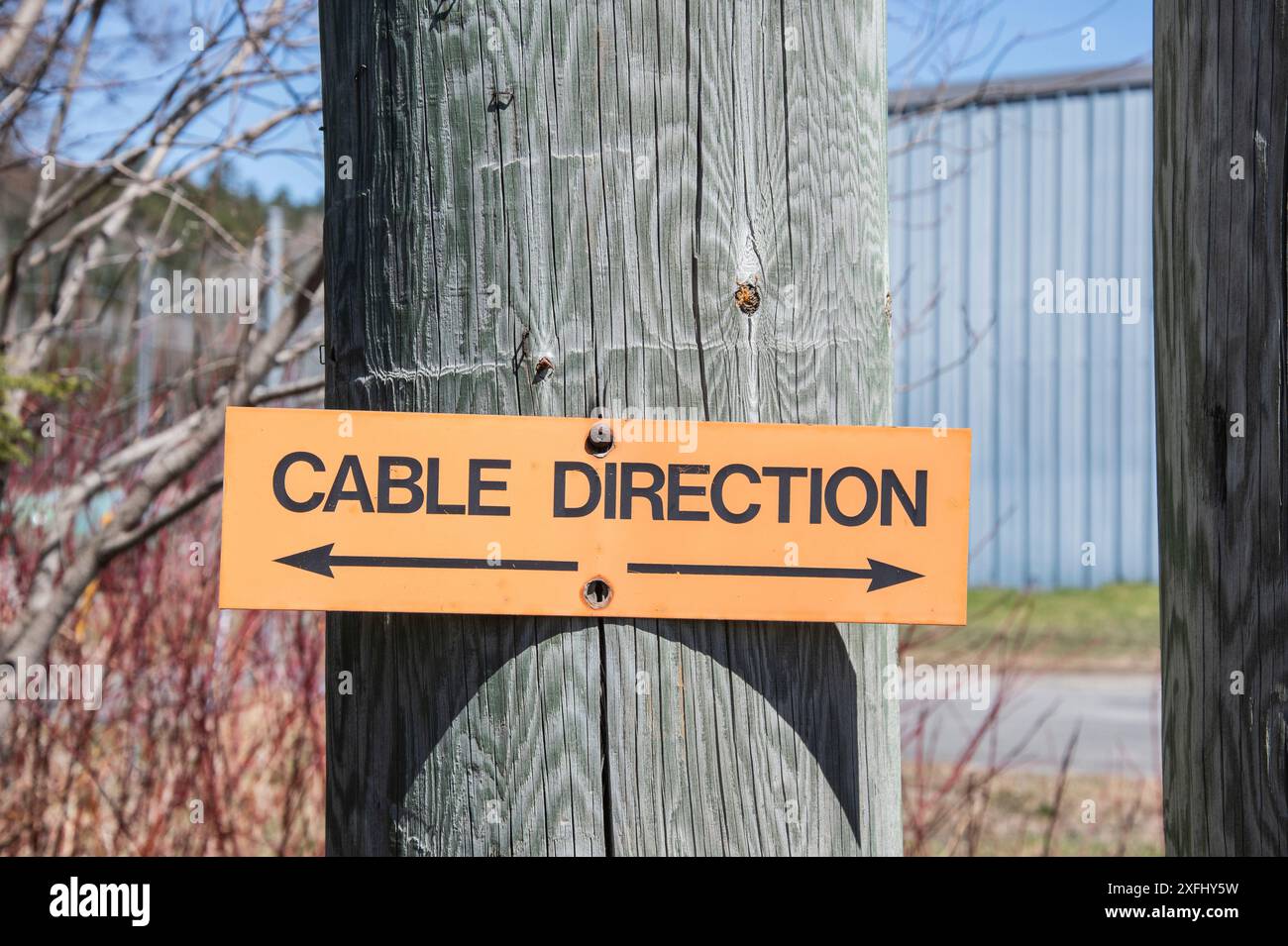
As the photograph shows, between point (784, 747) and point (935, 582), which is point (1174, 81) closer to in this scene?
point (935, 582)

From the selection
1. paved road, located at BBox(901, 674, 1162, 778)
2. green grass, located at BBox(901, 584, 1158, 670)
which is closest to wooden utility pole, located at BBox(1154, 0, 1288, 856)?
paved road, located at BBox(901, 674, 1162, 778)

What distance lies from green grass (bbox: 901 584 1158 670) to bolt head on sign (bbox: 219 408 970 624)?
7.33 m

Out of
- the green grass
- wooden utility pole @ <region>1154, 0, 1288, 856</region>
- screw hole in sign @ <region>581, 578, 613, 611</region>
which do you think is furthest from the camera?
the green grass

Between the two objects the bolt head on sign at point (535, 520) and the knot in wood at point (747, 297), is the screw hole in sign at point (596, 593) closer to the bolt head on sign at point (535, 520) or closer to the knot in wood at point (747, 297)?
the bolt head on sign at point (535, 520)

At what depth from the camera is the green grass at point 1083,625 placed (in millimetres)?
9585

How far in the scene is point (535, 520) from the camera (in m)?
1.21

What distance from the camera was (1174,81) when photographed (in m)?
1.80

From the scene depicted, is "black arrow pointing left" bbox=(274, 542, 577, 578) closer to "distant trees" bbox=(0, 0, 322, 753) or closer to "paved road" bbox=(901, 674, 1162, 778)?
"distant trees" bbox=(0, 0, 322, 753)

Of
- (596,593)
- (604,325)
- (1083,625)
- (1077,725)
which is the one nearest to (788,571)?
(596,593)

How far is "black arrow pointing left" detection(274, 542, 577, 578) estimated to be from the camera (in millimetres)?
1200
